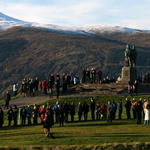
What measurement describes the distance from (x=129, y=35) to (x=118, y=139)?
16348 cm

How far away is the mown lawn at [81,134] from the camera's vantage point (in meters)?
22.1

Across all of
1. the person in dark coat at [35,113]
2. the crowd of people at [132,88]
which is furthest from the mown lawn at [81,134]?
the crowd of people at [132,88]

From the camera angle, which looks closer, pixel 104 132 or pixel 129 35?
pixel 104 132

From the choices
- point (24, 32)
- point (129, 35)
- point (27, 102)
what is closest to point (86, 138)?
point (27, 102)

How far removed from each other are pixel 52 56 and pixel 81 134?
316 feet

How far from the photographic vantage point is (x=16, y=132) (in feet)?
84.1

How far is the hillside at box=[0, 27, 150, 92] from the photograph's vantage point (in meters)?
106

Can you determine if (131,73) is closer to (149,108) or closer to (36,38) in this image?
(149,108)

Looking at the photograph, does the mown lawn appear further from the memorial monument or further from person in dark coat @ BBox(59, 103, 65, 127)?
the memorial monument

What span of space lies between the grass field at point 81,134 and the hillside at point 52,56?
237ft

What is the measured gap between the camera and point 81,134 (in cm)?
2378

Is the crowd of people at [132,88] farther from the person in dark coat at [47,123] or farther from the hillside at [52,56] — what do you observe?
the hillside at [52,56]

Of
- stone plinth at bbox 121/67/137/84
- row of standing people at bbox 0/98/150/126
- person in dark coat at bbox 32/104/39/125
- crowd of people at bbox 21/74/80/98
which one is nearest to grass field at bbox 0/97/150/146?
row of standing people at bbox 0/98/150/126

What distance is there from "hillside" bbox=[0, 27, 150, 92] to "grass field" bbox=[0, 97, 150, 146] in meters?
72.2
